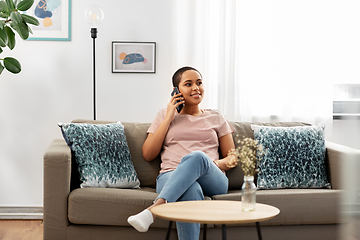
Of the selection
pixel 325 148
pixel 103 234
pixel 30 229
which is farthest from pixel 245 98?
pixel 30 229

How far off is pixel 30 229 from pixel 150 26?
1.84 metres

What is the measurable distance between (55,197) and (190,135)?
Answer: 2.84 ft

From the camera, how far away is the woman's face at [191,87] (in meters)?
2.32

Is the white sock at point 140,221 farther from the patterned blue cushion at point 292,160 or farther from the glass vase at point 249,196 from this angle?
the patterned blue cushion at point 292,160

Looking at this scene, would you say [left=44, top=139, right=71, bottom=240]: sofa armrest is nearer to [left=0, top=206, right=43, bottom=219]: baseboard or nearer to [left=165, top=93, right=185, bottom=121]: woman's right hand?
[left=165, top=93, right=185, bottom=121]: woman's right hand

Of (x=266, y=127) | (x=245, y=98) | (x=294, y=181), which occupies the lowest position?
(x=294, y=181)

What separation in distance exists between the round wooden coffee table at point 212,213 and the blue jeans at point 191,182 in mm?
150

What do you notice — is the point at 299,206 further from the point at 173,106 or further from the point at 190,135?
the point at 173,106

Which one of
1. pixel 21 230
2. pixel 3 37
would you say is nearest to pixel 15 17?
pixel 3 37

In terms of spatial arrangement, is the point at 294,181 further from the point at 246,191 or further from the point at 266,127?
the point at 246,191

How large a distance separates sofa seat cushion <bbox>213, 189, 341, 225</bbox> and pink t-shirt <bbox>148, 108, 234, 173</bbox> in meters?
0.35

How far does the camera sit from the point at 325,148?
93.1 inches

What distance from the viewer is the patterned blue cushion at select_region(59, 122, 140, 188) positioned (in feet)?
6.86

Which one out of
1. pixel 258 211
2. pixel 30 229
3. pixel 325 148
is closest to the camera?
pixel 258 211
